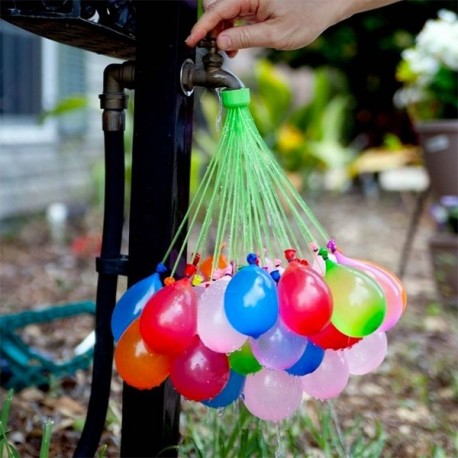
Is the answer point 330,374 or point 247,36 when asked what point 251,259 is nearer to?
point 330,374

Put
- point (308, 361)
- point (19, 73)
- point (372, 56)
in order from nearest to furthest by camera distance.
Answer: point (308, 361)
point (19, 73)
point (372, 56)

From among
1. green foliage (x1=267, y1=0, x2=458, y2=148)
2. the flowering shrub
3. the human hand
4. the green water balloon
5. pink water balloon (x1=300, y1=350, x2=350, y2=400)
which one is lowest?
pink water balloon (x1=300, y1=350, x2=350, y2=400)

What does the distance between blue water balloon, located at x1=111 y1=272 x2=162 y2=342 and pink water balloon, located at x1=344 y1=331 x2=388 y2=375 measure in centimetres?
33

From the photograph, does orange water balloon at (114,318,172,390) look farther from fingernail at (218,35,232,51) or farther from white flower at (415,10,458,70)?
white flower at (415,10,458,70)

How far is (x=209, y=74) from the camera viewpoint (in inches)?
52.2

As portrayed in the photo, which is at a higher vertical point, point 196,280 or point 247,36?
point 247,36

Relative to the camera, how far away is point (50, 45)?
571 cm

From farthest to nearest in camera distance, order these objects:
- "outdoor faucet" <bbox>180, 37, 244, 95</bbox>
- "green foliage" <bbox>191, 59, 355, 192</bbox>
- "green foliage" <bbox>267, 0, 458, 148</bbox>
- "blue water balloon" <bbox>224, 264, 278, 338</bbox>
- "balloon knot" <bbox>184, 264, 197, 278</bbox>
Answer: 1. "green foliage" <bbox>267, 0, 458, 148</bbox>
2. "green foliage" <bbox>191, 59, 355, 192</bbox>
3. "outdoor faucet" <bbox>180, 37, 244, 95</bbox>
4. "balloon knot" <bbox>184, 264, 197, 278</bbox>
5. "blue water balloon" <bbox>224, 264, 278, 338</bbox>

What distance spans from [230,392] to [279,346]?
186 millimetres

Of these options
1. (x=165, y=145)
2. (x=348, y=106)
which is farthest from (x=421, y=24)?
(x=165, y=145)

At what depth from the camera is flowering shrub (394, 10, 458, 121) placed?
399 centimetres

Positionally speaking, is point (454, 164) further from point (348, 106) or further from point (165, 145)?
point (348, 106)

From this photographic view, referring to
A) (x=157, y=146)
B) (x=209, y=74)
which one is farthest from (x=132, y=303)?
(x=209, y=74)

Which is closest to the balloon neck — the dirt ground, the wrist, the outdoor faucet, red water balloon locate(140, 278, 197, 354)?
red water balloon locate(140, 278, 197, 354)
